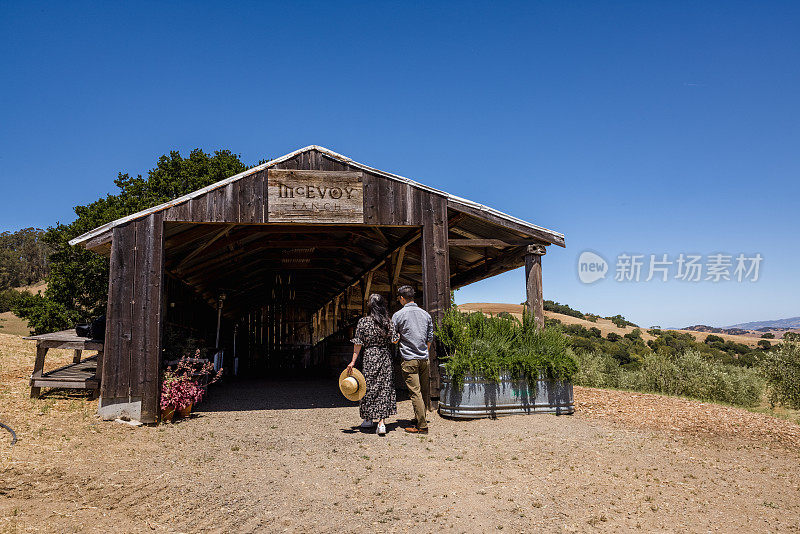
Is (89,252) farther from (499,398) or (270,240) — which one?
(499,398)

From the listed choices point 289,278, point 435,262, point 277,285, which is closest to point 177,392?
point 435,262

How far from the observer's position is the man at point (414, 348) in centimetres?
702

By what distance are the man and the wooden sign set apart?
2377 millimetres

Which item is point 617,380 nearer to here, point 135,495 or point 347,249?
point 347,249

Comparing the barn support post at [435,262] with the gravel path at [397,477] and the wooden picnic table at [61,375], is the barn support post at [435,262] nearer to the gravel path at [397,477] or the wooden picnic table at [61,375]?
the gravel path at [397,477]

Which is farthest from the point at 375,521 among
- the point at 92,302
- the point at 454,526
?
the point at 92,302

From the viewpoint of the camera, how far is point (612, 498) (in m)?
4.76

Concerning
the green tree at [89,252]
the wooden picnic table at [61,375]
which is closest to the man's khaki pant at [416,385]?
the wooden picnic table at [61,375]

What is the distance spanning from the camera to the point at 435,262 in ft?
29.9

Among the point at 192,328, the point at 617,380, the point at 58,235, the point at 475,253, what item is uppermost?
the point at 58,235

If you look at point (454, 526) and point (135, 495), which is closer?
point (454, 526)

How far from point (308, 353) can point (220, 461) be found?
651 inches

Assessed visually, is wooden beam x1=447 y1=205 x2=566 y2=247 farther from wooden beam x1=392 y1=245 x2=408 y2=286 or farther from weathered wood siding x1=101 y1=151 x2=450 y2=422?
wooden beam x1=392 y1=245 x2=408 y2=286

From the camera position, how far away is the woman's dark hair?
6.94m
